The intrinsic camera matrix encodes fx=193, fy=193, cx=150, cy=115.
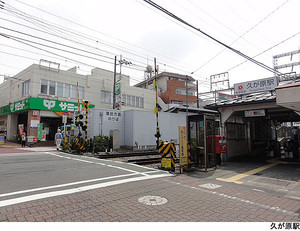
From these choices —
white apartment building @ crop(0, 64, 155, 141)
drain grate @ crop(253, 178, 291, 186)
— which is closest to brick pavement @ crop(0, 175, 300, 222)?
drain grate @ crop(253, 178, 291, 186)

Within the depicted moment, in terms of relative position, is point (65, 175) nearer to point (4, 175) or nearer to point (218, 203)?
point (4, 175)

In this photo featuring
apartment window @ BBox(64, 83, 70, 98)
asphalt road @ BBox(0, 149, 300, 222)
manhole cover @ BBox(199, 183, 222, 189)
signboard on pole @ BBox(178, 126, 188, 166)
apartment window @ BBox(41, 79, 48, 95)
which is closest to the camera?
asphalt road @ BBox(0, 149, 300, 222)

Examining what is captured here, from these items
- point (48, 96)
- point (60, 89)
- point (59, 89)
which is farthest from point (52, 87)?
point (48, 96)

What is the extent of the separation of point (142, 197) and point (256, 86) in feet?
32.8

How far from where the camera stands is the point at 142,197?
4.83 m

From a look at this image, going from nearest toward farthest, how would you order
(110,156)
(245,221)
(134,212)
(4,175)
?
(245,221)
(134,212)
(4,175)
(110,156)

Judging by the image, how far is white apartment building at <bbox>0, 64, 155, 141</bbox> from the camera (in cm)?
2209

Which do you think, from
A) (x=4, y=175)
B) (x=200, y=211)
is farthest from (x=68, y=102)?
(x=200, y=211)

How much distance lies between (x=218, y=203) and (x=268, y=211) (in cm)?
103

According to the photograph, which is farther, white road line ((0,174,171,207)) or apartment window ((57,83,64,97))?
apartment window ((57,83,64,97))

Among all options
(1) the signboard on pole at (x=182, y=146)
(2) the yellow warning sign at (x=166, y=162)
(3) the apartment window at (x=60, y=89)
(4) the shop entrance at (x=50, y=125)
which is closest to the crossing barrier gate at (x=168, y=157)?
(2) the yellow warning sign at (x=166, y=162)

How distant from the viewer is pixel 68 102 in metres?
24.6

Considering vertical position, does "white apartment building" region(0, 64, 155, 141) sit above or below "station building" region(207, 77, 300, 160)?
above

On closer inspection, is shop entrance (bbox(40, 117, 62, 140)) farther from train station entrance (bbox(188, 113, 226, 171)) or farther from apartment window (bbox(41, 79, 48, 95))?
train station entrance (bbox(188, 113, 226, 171))
